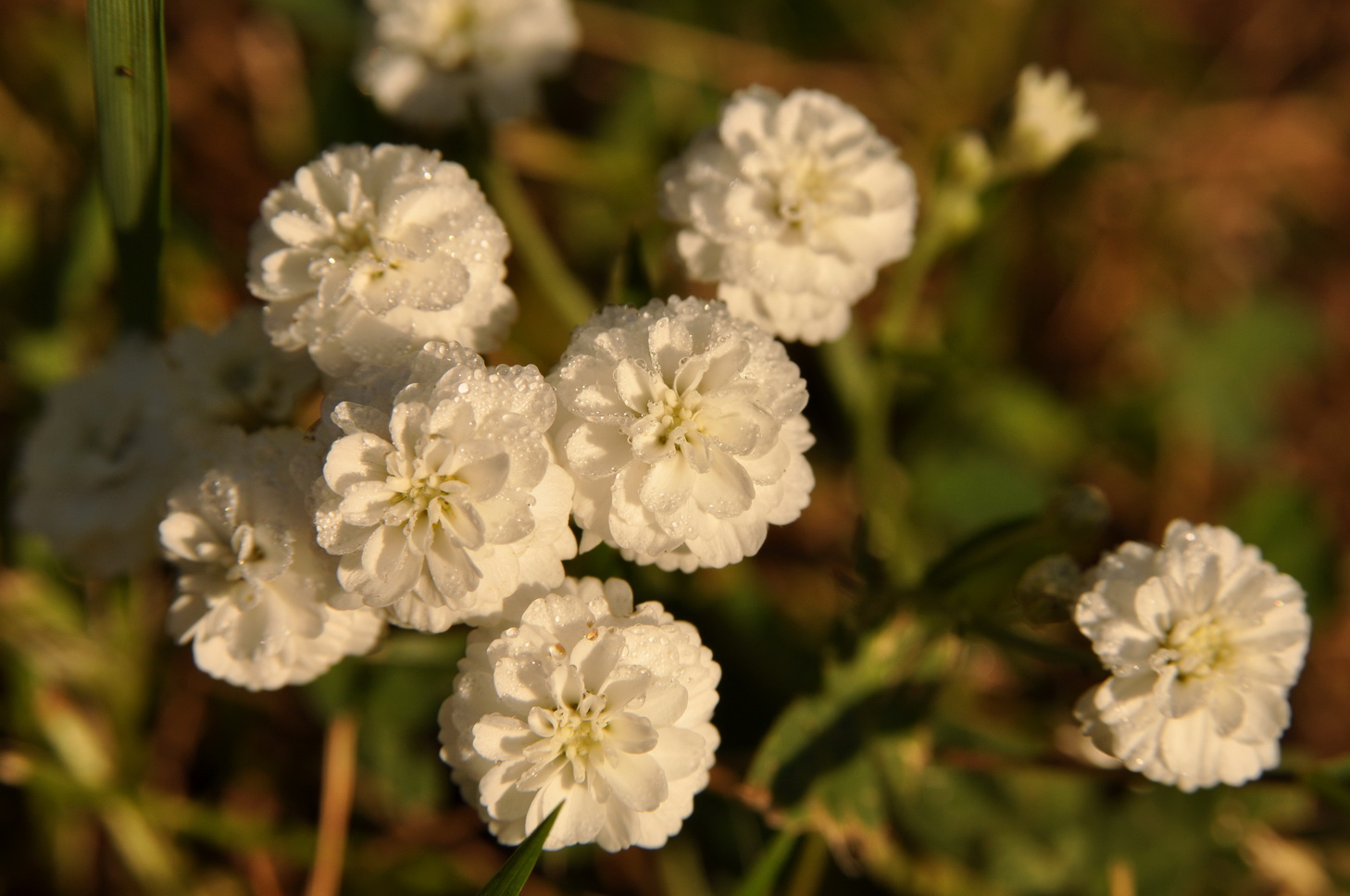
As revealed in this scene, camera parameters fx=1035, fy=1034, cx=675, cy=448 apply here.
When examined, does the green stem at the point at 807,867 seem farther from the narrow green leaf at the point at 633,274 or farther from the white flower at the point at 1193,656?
the narrow green leaf at the point at 633,274

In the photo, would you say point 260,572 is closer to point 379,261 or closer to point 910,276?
point 379,261

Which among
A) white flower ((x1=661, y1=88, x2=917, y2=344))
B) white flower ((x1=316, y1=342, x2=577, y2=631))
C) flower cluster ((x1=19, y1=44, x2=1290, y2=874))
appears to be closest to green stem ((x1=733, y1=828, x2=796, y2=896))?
Result: flower cluster ((x1=19, y1=44, x2=1290, y2=874))

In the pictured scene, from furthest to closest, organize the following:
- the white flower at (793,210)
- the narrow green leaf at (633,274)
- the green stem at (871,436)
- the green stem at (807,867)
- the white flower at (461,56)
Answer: the green stem at (871,436) < the green stem at (807,867) < the white flower at (461,56) < the narrow green leaf at (633,274) < the white flower at (793,210)

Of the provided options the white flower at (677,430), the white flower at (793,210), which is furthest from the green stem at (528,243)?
the white flower at (677,430)

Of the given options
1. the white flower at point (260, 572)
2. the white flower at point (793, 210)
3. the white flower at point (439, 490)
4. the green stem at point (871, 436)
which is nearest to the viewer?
the white flower at point (439, 490)

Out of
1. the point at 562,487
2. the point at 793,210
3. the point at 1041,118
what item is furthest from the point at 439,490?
the point at 1041,118

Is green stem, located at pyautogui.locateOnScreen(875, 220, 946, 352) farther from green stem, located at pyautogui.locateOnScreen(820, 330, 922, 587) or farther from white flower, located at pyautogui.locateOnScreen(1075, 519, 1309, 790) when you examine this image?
white flower, located at pyautogui.locateOnScreen(1075, 519, 1309, 790)

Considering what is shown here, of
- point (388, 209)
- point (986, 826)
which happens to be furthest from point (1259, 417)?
point (388, 209)
